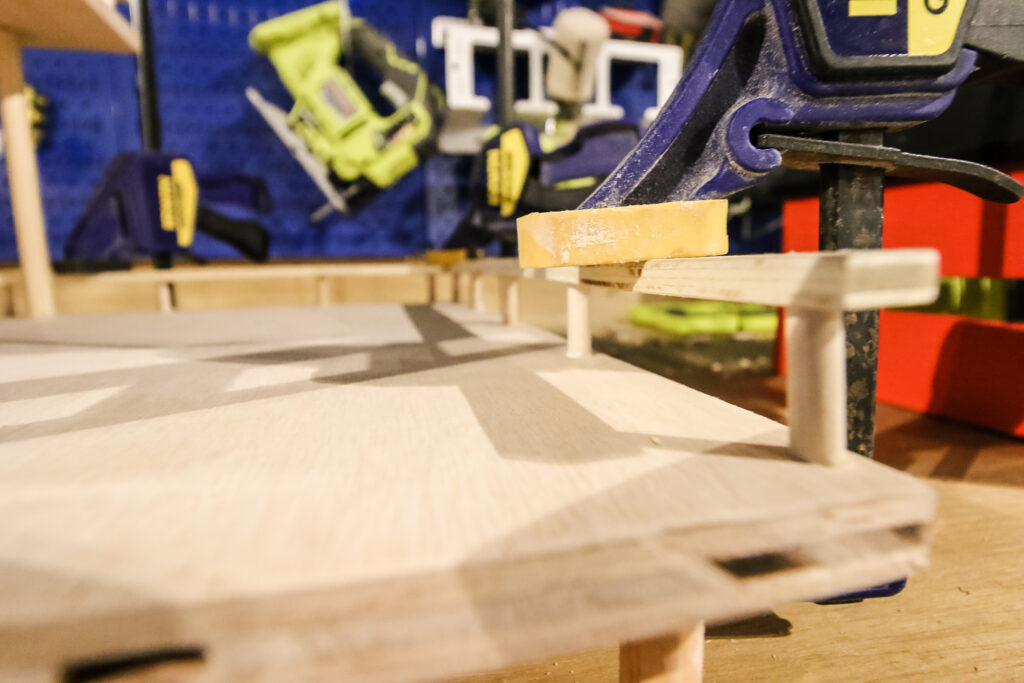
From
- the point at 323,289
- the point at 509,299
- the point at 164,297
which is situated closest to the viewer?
the point at 509,299

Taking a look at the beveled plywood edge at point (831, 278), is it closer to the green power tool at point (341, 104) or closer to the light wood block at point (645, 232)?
the light wood block at point (645, 232)

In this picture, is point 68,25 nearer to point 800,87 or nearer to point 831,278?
point 800,87

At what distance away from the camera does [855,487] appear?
338 millimetres

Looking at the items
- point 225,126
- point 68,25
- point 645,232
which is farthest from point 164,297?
point 645,232

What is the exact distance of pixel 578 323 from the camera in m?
0.84

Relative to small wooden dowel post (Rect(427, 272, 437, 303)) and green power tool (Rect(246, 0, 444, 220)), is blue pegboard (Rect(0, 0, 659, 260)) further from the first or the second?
small wooden dowel post (Rect(427, 272, 437, 303))

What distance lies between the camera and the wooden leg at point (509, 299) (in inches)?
48.8

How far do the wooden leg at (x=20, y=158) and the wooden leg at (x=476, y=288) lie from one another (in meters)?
1.32

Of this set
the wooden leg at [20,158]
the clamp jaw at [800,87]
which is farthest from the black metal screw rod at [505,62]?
the clamp jaw at [800,87]

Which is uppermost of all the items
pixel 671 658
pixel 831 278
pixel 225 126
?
pixel 225 126

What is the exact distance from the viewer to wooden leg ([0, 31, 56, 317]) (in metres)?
1.52

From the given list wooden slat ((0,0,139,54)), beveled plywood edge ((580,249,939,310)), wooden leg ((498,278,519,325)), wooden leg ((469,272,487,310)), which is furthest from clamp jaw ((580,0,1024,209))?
wooden slat ((0,0,139,54))

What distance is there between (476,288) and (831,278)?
1.58 metres

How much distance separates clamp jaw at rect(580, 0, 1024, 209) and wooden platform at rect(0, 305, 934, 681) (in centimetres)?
25
